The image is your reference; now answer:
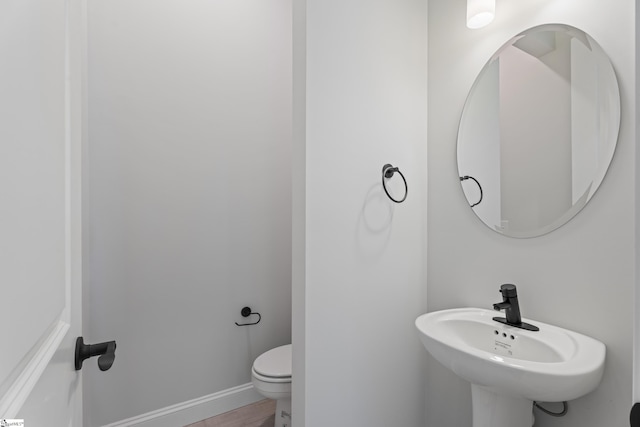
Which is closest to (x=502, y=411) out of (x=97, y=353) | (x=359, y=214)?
(x=359, y=214)

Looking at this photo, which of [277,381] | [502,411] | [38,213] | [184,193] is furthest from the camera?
[184,193]

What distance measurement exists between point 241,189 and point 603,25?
1.90 m

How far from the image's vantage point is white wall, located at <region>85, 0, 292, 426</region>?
1641 millimetres

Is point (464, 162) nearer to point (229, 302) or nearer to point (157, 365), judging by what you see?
point (229, 302)

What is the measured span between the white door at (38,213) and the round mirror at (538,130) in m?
1.47

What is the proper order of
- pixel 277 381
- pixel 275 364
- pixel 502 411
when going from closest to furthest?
pixel 502 411, pixel 277 381, pixel 275 364

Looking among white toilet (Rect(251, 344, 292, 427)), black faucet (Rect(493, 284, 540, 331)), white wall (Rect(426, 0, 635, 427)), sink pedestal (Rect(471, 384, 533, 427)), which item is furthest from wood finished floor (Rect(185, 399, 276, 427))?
black faucet (Rect(493, 284, 540, 331))

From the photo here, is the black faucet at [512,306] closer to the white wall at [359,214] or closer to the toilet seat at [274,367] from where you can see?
the white wall at [359,214]

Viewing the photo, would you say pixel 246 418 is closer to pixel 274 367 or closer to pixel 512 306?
pixel 274 367

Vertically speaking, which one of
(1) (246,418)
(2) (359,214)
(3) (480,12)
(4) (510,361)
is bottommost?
(1) (246,418)

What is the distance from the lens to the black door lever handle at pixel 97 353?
0.57 m

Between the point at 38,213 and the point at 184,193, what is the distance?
1583 mm

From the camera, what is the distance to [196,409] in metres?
1.87

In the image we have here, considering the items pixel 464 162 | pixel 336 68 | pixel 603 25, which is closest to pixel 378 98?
pixel 336 68
